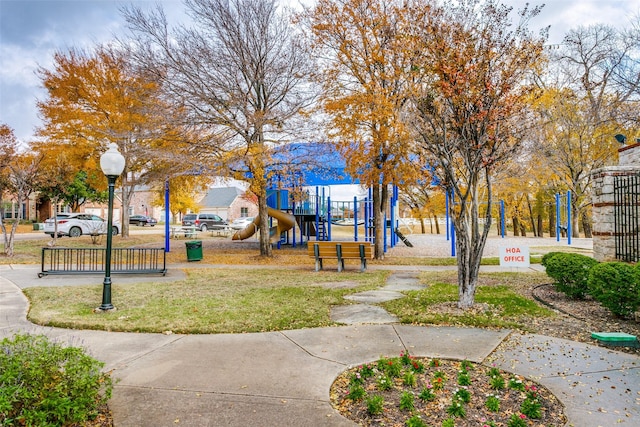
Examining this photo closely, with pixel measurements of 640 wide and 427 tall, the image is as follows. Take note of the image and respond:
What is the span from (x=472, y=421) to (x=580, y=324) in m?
3.49

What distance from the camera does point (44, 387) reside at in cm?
277

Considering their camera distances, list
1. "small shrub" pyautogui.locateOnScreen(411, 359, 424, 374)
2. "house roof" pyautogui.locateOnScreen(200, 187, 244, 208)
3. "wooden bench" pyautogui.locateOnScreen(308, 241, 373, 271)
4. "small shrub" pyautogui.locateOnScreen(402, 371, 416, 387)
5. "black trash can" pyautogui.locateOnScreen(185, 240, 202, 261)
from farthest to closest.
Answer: "house roof" pyautogui.locateOnScreen(200, 187, 244, 208) → "black trash can" pyautogui.locateOnScreen(185, 240, 202, 261) → "wooden bench" pyautogui.locateOnScreen(308, 241, 373, 271) → "small shrub" pyautogui.locateOnScreen(411, 359, 424, 374) → "small shrub" pyautogui.locateOnScreen(402, 371, 416, 387)

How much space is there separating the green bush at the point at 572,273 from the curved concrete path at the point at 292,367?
257 cm

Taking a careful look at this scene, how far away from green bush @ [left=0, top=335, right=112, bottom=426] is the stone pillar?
9.87 m

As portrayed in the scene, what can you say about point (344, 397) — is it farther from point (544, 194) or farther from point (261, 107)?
point (544, 194)

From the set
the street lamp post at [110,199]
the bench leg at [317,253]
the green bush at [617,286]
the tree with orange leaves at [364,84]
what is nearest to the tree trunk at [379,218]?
the tree with orange leaves at [364,84]

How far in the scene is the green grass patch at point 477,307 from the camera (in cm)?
583

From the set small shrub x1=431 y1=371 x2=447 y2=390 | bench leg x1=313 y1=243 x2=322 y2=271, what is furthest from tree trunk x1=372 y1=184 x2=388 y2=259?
small shrub x1=431 y1=371 x2=447 y2=390

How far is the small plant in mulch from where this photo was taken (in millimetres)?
3088

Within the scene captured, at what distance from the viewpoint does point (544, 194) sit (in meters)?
30.1

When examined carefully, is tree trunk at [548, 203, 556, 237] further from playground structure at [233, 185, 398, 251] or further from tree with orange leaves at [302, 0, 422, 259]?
tree with orange leaves at [302, 0, 422, 259]

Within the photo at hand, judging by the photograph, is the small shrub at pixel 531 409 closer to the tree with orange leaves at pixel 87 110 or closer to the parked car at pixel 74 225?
the tree with orange leaves at pixel 87 110

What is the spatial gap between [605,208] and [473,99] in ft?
16.7

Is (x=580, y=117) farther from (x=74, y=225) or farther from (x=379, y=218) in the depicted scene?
(x=74, y=225)
